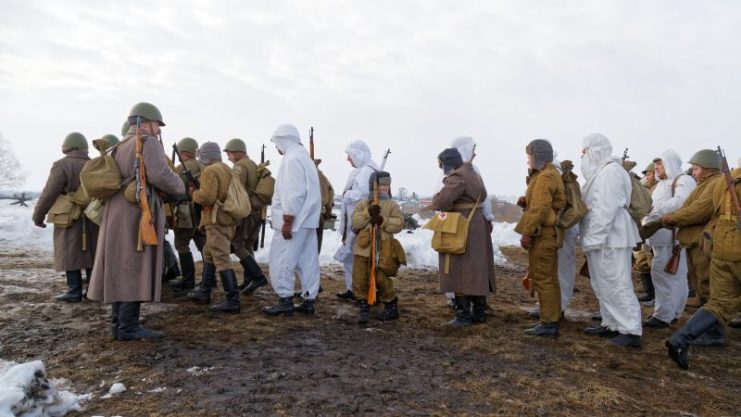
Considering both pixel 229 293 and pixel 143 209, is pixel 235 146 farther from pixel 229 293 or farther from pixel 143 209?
pixel 143 209

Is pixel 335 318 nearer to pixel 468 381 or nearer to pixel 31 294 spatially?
pixel 468 381

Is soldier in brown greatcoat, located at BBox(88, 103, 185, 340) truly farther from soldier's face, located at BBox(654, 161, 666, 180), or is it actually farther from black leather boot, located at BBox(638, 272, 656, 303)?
black leather boot, located at BBox(638, 272, 656, 303)

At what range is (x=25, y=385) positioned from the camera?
278 centimetres

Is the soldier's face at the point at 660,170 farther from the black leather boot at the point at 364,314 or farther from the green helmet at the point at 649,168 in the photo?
the black leather boot at the point at 364,314

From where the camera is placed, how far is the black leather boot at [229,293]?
5684mm

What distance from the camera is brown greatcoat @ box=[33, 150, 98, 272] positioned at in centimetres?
602

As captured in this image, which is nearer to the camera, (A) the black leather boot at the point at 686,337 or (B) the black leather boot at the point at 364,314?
(A) the black leather boot at the point at 686,337

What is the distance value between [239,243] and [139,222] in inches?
90.1

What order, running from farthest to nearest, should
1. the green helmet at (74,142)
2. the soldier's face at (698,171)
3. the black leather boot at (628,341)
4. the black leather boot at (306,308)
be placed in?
the green helmet at (74,142) → the black leather boot at (306,308) → the soldier's face at (698,171) → the black leather boot at (628,341)

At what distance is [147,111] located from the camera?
15.3ft

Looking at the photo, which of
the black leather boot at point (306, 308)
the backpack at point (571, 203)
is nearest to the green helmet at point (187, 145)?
the black leather boot at point (306, 308)

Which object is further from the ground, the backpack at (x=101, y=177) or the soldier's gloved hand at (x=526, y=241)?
the backpack at (x=101, y=177)

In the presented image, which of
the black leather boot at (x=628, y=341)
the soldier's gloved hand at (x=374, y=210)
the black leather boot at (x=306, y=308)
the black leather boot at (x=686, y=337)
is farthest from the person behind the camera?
the black leather boot at (x=306, y=308)

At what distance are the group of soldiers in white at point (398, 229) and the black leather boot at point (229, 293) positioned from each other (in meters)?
0.02
